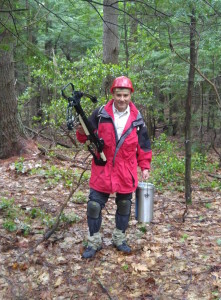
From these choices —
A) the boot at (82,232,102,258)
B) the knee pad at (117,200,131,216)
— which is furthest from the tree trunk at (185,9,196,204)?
the boot at (82,232,102,258)

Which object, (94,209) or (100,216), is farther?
(100,216)

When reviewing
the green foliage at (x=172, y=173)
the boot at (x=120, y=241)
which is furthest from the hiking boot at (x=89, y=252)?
the green foliage at (x=172, y=173)

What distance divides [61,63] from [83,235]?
5.39m

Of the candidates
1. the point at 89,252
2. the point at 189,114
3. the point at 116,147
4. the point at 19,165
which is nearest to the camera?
the point at 116,147

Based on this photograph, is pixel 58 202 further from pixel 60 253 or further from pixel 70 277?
pixel 70 277

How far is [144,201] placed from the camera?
14.2 ft

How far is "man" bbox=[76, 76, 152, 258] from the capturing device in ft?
12.6

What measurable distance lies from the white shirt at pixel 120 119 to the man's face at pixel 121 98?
0.06 metres

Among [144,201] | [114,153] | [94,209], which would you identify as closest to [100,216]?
[94,209]

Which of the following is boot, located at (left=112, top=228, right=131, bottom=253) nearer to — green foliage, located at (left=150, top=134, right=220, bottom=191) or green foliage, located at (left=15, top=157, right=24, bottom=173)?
green foliage, located at (left=150, top=134, right=220, bottom=191)

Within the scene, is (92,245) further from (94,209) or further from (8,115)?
(8,115)

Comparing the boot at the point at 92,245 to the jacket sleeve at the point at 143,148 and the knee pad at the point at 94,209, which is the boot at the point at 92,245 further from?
the jacket sleeve at the point at 143,148

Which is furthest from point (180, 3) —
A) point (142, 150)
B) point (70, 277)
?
point (70, 277)

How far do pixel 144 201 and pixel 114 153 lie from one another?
91 cm
